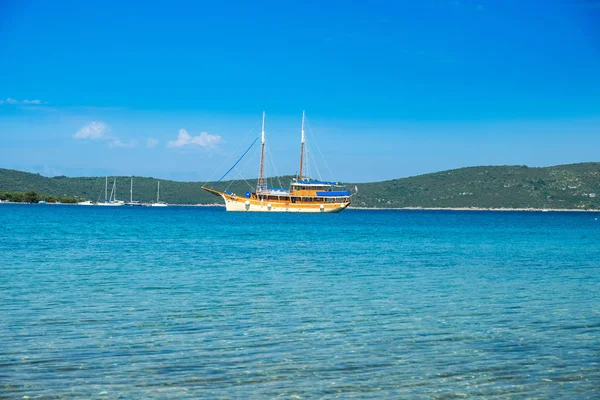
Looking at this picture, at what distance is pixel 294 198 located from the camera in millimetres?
134500

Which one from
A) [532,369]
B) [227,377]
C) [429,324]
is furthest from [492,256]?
[227,377]

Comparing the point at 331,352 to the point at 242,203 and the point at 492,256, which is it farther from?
the point at 242,203

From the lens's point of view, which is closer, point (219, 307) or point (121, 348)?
point (121, 348)

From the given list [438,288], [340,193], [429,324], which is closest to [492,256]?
[438,288]

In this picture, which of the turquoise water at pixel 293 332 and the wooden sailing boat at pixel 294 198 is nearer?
the turquoise water at pixel 293 332

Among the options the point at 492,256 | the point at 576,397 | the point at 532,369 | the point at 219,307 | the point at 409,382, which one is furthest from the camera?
the point at 492,256

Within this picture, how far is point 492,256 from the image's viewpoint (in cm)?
3841

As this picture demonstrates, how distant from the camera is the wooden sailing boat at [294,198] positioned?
134125 millimetres

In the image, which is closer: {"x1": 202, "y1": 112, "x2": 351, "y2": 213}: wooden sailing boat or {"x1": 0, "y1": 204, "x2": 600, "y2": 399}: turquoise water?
{"x1": 0, "y1": 204, "x2": 600, "y2": 399}: turquoise water

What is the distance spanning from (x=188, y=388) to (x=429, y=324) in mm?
7083

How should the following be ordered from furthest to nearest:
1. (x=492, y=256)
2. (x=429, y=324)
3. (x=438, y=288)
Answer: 1. (x=492, y=256)
2. (x=438, y=288)
3. (x=429, y=324)

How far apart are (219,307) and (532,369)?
8.43 metres

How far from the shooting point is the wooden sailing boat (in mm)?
134125

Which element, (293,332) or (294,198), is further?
(294,198)
